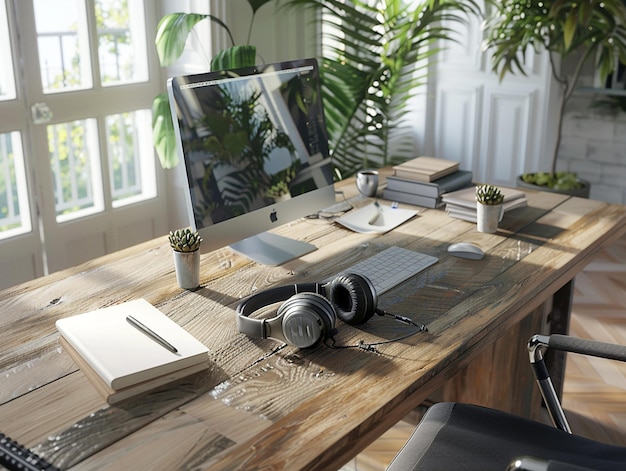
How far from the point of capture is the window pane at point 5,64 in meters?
2.87

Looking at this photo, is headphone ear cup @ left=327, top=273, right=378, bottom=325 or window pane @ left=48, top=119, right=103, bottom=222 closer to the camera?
headphone ear cup @ left=327, top=273, right=378, bottom=325

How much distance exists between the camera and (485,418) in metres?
1.47

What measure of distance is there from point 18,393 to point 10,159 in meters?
2.05

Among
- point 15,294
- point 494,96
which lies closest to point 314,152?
point 15,294

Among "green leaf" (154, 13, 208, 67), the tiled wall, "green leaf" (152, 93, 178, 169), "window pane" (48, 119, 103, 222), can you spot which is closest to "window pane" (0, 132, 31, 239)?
"window pane" (48, 119, 103, 222)

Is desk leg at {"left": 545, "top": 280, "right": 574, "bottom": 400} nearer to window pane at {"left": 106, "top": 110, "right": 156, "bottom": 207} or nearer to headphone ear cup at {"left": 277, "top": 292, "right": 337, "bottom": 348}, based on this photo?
headphone ear cup at {"left": 277, "top": 292, "right": 337, "bottom": 348}

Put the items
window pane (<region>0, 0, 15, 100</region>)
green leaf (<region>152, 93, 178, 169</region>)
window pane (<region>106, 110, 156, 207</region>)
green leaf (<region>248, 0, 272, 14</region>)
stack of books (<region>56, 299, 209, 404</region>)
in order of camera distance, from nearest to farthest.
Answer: stack of books (<region>56, 299, 209, 404</region>) → window pane (<region>0, 0, 15, 100</region>) → green leaf (<region>152, 93, 178, 169</region>) → green leaf (<region>248, 0, 272, 14</region>) → window pane (<region>106, 110, 156, 207</region>)

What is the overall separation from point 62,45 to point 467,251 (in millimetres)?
2072

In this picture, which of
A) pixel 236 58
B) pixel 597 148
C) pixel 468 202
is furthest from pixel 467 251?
pixel 597 148

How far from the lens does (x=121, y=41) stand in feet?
11.1

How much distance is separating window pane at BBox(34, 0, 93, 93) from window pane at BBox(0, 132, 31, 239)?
272 mm

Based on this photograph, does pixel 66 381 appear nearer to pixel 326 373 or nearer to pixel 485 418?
pixel 326 373

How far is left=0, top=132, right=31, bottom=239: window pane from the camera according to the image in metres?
3.02

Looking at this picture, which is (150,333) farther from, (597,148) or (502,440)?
(597,148)
